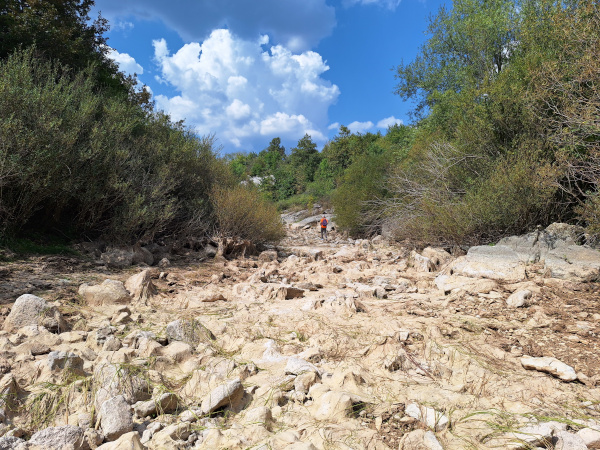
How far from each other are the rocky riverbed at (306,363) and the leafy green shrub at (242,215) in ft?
16.6

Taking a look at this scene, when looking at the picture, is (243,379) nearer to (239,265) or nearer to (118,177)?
(239,265)

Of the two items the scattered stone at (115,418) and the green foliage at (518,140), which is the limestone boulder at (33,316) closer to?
the scattered stone at (115,418)

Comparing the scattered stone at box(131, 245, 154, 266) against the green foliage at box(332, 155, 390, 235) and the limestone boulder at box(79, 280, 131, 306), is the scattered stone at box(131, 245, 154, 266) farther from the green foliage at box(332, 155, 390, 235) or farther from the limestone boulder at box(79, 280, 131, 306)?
the green foliage at box(332, 155, 390, 235)

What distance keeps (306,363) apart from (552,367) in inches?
84.0

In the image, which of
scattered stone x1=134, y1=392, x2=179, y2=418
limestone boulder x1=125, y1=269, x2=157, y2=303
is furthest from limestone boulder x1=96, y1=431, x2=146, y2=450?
limestone boulder x1=125, y1=269, x2=157, y2=303

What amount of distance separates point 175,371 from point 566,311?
4944 mm

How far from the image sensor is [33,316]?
4.16m

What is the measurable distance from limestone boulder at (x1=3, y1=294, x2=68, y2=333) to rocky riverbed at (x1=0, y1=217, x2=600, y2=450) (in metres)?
0.01

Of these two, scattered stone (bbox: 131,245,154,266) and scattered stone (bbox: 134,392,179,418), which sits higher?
scattered stone (bbox: 131,245,154,266)

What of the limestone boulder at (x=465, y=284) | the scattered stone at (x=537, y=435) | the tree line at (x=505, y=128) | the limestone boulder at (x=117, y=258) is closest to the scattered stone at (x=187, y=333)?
the scattered stone at (x=537, y=435)

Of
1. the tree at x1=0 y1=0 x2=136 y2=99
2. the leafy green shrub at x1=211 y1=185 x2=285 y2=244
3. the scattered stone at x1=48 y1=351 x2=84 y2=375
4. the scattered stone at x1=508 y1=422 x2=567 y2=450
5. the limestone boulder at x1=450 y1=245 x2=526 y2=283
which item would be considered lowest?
the scattered stone at x1=508 y1=422 x2=567 y2=450

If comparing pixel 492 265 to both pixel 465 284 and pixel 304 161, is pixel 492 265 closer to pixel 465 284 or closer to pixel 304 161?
pixel 465 284

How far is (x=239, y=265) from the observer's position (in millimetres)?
9859

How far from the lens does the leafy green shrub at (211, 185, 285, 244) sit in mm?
11695
